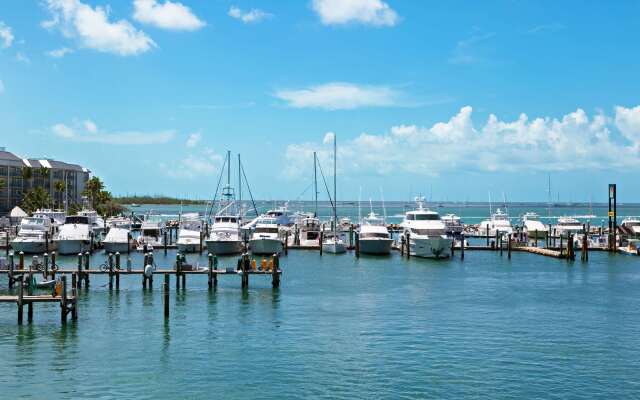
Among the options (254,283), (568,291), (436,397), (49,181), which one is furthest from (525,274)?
(49,181)

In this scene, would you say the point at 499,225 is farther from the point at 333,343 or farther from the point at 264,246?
the point at 333,343

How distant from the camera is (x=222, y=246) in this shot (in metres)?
82.6

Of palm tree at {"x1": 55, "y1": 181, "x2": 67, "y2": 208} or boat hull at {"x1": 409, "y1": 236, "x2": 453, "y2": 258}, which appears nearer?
boat hull at {"x1": 409, "y1": 236, "x2": 453, "y2": 258}

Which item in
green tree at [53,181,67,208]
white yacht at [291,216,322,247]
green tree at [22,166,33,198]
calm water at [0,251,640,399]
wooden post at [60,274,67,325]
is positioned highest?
green tree at [22,166,33,198]

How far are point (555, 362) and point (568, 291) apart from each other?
82.4 ft

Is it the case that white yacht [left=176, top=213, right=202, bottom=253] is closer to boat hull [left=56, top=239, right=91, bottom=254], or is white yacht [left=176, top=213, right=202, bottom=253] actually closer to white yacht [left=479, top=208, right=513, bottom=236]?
boat hull [left=56, top=239, right=91, bottom=254]

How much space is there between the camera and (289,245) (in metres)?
97.4

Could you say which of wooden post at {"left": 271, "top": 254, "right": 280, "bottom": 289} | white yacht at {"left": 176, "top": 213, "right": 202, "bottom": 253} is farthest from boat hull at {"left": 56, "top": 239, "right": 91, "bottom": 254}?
wooden post at {"left": 271, "top": 254, "right": 280, "bottom": 289}

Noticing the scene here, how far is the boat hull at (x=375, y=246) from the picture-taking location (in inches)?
3370

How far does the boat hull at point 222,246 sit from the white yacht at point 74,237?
14.6m

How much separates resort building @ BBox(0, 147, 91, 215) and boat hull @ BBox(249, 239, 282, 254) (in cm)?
5798

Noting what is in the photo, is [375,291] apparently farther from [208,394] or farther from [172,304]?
[208,394]

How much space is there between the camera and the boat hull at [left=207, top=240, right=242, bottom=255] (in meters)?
82.1

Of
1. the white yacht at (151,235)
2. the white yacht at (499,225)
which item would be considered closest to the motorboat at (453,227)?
the white yacht at (499,225)
